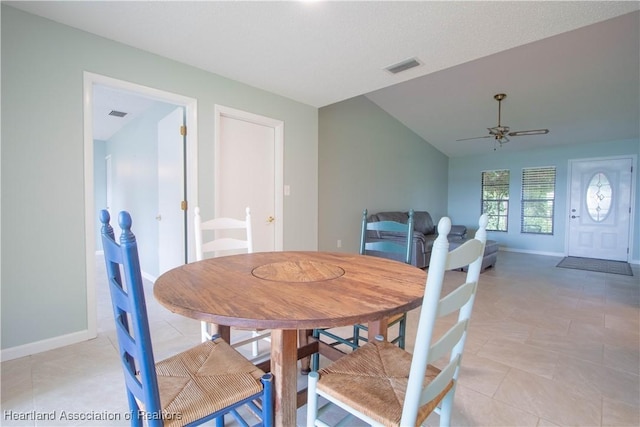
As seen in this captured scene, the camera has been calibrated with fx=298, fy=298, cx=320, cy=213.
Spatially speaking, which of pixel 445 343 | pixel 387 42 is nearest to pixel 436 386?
pixel 445 343

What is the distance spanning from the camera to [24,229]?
6.48 ft

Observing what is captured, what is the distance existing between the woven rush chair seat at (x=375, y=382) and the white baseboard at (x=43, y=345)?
2123mm

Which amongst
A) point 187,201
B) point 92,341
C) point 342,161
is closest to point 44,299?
point 92,341

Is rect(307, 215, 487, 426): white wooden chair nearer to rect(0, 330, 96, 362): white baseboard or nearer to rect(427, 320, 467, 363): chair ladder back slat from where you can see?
rect(427, 320, 467, 363): chair ladder back slat

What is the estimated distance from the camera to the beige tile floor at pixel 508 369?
4.85 ft

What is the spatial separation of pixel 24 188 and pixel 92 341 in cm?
117

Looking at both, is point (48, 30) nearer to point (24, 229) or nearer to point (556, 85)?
point (24, 229)

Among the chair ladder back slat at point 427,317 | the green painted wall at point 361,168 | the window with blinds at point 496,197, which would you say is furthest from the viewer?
the window with blinds at point 496,197

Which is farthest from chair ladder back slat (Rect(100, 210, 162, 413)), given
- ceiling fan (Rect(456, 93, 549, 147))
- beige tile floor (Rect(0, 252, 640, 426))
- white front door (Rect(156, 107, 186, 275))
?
ceiling fan (Rect(456, 93, 549, 147))

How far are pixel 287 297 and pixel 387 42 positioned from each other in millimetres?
2226

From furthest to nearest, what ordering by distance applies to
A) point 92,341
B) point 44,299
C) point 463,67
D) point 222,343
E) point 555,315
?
point 463,67 < point 555,315 < point 92,341 < point 44,299 < point 222,343

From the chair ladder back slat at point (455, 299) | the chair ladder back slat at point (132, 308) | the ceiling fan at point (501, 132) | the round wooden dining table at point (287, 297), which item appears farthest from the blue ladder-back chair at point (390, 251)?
the ceiling fan at point (501, 132)

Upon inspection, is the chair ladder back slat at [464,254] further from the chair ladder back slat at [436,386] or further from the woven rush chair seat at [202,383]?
the woven rush chair seat at [202,383]

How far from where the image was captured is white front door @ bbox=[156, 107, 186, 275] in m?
2.94
